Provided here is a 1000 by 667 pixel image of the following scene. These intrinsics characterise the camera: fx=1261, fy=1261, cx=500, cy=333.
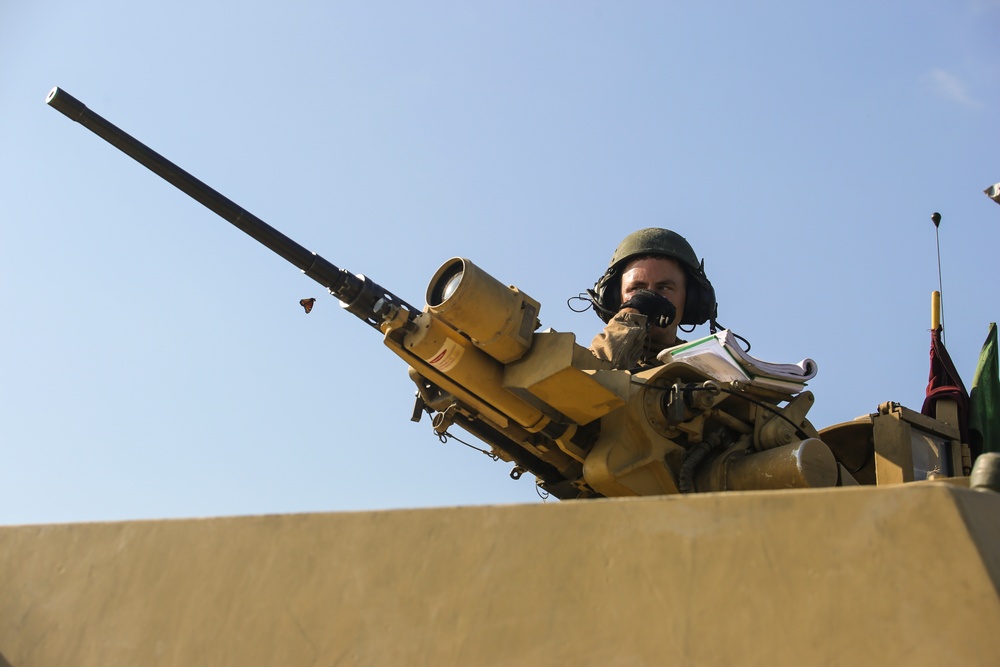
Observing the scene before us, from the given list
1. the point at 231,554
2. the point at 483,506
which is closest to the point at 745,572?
the point at 483,506

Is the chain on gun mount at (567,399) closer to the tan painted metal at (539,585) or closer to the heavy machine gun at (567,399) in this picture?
the heavy machine gun at (567,399)

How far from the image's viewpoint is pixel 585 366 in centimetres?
594

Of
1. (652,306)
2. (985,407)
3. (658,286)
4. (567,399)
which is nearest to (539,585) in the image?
Result: (567,399)

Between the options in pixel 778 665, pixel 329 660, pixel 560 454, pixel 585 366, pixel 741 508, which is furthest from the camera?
pixel 560 454

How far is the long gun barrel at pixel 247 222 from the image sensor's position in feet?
21.2

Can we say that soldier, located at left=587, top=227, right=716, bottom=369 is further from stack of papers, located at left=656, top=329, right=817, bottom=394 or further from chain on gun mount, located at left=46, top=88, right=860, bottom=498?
stack of papers, located at left=656, top=329, right=817, bottom=394

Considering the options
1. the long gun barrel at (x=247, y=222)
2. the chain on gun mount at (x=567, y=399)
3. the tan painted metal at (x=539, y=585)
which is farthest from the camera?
the long gun barrel at (x=247, y=222)

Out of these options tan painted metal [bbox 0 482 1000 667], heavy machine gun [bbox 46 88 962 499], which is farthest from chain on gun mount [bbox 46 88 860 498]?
tan painted metal [bbox 0 482 1000 667]

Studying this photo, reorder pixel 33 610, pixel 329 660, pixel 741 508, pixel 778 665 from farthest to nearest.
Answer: pixel 33 610
pixel 329 660
pixel 741 508
pixel 778 665

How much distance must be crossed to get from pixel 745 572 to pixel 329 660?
0.96m

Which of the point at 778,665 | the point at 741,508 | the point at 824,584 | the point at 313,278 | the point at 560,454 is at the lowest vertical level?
the point at 778,665

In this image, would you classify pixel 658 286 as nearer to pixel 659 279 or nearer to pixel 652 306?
pixel 659 279

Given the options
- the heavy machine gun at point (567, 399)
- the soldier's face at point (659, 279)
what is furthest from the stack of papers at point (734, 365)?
the soldier's face at point (659, 279)

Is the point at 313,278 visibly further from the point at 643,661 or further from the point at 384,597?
the point at 643,661
